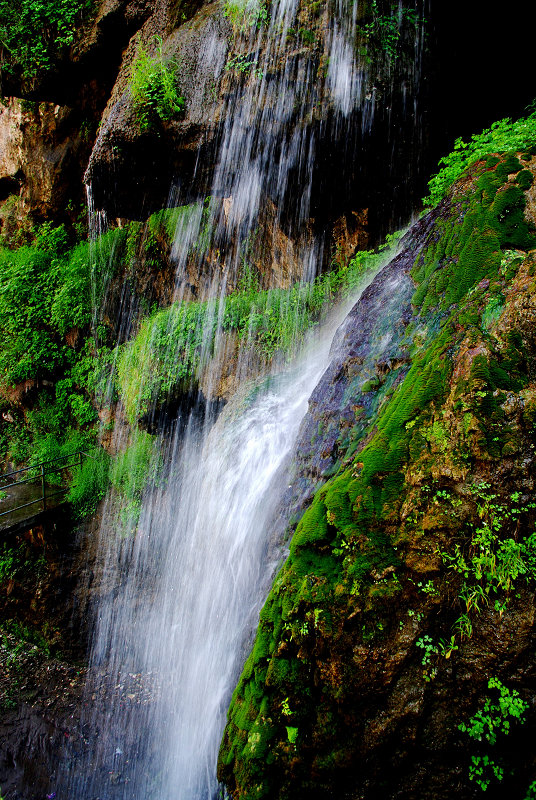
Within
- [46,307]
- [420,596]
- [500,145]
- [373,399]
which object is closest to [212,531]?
[373,399]

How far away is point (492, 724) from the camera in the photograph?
2018mm

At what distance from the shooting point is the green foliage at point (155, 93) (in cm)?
639

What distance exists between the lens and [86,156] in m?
10.9

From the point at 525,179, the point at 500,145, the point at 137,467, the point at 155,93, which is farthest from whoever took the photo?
the point at 137,467

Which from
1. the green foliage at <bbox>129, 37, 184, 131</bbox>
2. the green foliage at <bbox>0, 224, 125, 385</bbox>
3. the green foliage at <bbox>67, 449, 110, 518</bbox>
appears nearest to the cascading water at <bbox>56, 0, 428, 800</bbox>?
the green foliage at <bbox>67, 449, 110, 518</bbox>

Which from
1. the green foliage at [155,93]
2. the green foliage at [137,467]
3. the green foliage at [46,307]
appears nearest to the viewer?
the green foliage at [155,93]

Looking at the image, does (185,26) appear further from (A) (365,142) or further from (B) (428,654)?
(B) (428,654)

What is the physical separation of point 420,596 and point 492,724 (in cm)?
64

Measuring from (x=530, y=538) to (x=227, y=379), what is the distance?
6329mm

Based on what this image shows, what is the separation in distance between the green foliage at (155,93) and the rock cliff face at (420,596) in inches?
233

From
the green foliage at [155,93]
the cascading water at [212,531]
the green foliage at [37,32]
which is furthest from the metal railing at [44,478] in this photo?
the green foliage at [37,32]

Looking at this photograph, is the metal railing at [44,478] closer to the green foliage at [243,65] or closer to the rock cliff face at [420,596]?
the rock cliff face at [420,596]

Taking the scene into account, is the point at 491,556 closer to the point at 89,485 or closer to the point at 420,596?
the point at 420,596

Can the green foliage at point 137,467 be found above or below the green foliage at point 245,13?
below
